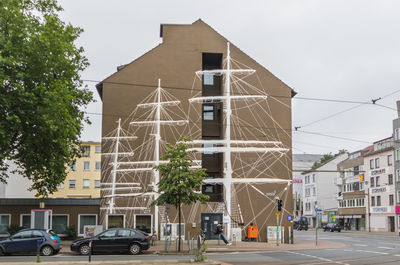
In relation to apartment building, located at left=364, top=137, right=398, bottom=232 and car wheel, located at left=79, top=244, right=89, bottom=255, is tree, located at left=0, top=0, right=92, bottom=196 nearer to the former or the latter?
car wheel, located at left=79, top=244, right=89, bottom=255

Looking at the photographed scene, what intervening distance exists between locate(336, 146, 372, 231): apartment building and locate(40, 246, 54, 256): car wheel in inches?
2167

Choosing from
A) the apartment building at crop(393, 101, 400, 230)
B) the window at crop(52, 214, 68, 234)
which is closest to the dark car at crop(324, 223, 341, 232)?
the apartment building at crop(393, 101, 400, 230)

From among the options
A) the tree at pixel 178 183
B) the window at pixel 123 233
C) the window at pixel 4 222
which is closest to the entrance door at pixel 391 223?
the tree at pixel 178 183

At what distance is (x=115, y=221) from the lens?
3719 centimetres

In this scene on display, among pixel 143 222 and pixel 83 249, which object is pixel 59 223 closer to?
pixel 143 222

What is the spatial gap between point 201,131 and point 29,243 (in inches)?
670

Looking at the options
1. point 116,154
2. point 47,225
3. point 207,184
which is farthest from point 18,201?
point 207,184

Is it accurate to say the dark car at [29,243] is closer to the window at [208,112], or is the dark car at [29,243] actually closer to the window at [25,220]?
the window at [25,220]

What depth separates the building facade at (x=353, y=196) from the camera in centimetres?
7488

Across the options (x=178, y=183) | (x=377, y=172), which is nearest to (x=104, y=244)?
(x=178, y=183)

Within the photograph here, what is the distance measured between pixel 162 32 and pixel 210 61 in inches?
184

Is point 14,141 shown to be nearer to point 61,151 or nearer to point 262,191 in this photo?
point 61,151

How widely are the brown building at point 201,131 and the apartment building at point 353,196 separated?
1480 inches

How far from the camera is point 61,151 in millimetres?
22844
